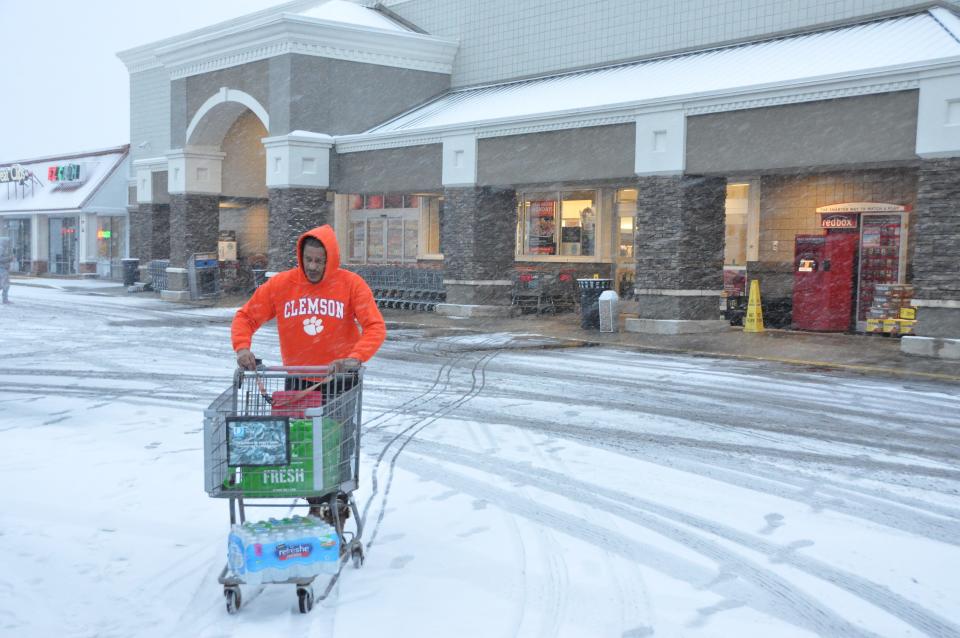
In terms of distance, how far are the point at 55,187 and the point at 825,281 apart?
41848 millimetres

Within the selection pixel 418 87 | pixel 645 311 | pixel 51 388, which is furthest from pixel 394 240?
pixel 51 388

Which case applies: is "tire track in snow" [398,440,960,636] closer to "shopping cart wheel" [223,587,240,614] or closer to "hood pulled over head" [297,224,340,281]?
"hood pulled over head" [297,224,340,281]

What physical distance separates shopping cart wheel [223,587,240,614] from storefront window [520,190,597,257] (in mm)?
25488

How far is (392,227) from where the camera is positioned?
36.9 meters

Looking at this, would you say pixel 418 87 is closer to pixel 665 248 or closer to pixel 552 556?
pixel 665 248

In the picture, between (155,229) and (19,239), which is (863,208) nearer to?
(155,229)

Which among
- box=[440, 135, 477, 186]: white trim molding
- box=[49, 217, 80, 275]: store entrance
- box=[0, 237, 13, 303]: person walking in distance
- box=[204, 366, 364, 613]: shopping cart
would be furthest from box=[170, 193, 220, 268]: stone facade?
box=[204, 366, 364, 613]: shopping cart

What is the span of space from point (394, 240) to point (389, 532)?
3041cm

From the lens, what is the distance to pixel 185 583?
5.79m

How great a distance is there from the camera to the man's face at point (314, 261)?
20.8 ft

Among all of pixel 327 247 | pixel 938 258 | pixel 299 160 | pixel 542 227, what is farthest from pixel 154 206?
pixel 327 247

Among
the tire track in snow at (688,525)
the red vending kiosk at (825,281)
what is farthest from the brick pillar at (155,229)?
the tire track in snow at (688,525)

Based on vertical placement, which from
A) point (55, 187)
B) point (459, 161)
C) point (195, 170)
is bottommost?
point (459, 161)

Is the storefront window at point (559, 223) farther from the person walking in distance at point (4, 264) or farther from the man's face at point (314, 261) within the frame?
the man's face at point (314, 261)
